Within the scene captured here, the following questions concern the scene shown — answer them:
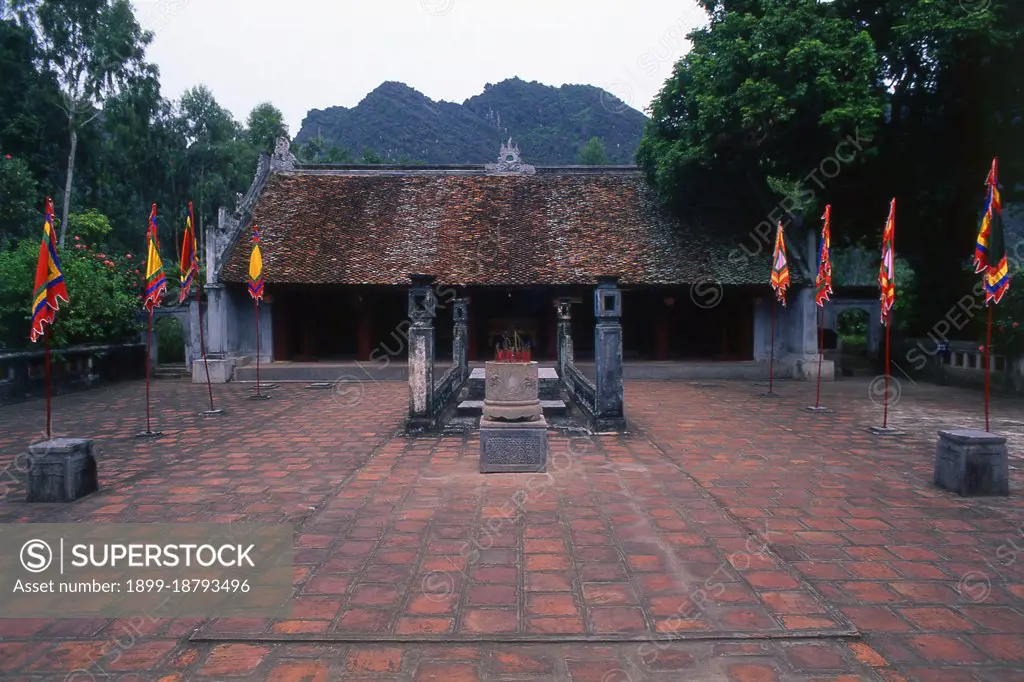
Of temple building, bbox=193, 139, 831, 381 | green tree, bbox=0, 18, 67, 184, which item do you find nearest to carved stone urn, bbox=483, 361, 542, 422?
temple building, bbox=193, 139, 831, 381

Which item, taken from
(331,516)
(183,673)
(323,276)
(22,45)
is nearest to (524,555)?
(331,516)

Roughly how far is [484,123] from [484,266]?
70.5m

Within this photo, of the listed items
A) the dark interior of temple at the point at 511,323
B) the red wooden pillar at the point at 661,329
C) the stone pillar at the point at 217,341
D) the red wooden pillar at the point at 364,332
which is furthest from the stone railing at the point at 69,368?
the red wooden pillar at the point at 661,329

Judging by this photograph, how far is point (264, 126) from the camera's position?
36.9m

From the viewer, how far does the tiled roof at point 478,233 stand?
1784cm

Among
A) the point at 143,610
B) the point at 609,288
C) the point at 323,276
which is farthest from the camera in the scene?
the point at 323,276

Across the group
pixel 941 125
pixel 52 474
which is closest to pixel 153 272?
pixel 52 474

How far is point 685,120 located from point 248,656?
1813 centimetres

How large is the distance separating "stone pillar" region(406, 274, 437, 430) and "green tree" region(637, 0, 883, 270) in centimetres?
1037

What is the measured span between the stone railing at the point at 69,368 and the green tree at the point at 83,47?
9656mm

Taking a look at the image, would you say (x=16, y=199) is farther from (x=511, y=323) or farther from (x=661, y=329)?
(x=661, y=329)

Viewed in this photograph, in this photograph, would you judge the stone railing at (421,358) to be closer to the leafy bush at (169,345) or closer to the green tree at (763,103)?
the green tree at (763,103)

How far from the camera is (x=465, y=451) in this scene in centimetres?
888

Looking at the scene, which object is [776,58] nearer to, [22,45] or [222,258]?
[222,258]
